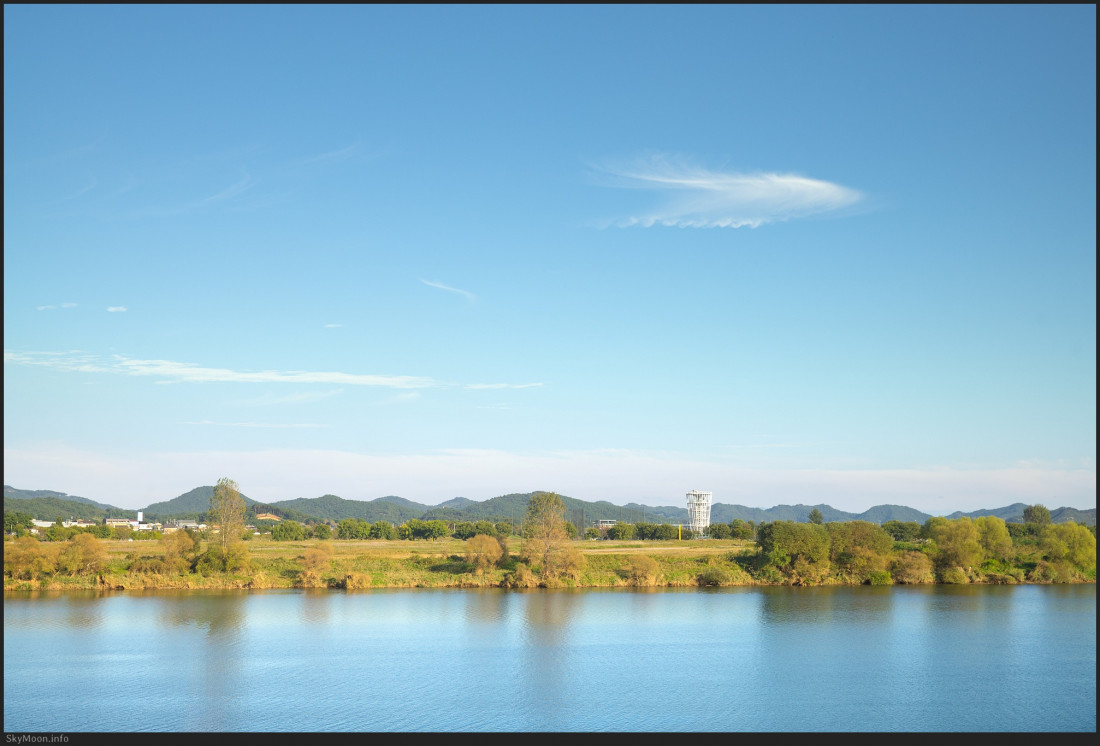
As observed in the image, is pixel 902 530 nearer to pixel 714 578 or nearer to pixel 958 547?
pixel 958 547

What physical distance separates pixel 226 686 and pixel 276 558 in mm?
31888

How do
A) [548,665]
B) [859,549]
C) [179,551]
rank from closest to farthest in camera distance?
[548,665], [179,551], [859,549]

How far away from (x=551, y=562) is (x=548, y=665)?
2384cm

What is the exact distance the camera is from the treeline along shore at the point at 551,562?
5038cm

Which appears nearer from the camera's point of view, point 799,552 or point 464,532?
point 799,552

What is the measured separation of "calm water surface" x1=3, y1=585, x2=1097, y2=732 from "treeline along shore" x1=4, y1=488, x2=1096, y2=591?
5090 mm

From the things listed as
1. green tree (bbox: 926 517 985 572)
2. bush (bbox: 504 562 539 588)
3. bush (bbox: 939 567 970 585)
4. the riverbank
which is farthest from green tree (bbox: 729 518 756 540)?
bush (bbox: 504 562 539 588)

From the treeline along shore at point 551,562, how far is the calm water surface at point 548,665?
5.09 m

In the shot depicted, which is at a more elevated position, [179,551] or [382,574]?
[179,551]

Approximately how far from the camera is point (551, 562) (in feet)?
174

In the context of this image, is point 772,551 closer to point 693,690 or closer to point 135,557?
point 693,690

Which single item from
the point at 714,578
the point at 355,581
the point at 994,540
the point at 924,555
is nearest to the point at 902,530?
the point at 994,540

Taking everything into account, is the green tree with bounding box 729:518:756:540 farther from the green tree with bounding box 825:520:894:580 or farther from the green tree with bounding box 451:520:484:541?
the green tree with bounding box 825:520:894:580

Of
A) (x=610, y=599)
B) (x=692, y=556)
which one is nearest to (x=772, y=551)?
(x=692, y=556)
